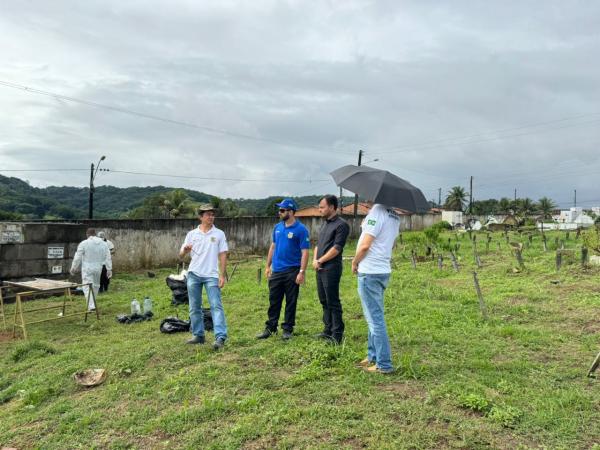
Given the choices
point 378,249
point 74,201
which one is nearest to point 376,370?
point 378,249

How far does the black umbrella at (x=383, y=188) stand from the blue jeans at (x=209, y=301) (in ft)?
6.35

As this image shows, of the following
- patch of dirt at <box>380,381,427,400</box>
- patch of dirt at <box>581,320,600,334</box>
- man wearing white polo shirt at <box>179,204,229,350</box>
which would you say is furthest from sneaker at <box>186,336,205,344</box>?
patch of dirt at <box>581,320,600,334</box>

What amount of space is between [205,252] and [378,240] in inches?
86.1

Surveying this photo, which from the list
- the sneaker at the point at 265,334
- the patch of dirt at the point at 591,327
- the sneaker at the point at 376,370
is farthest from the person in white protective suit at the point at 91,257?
the patch of dirt at the point at 591,327

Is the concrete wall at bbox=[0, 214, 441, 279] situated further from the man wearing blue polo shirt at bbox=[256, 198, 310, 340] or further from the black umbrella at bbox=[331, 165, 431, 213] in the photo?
the black umbrella at bbox=[331, 165, 431, 213]

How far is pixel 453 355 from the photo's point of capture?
477cm

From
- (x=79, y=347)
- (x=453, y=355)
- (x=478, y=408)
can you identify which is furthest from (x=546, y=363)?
(x=79, y=347)

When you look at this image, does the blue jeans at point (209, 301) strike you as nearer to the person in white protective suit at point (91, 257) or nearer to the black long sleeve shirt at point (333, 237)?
the black long sleeve shirt at point (333, 237)

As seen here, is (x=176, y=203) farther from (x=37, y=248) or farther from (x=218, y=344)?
(x=218, y=344)

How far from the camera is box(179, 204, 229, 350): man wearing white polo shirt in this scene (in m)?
5.18

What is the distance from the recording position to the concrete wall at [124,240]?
398 inches

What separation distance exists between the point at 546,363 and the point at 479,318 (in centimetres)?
194

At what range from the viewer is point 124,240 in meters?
14.1

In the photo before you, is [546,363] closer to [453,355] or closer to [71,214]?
[453,355]
